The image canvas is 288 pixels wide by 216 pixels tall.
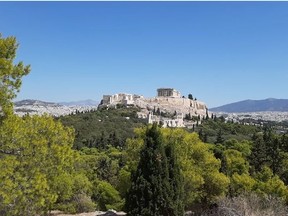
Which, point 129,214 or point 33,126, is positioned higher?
point 33,126

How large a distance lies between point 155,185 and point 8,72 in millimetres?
7499

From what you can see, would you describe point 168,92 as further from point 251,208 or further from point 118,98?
point 251,208

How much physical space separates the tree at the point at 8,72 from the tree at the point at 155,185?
6.56m

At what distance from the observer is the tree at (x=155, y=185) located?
1422cm

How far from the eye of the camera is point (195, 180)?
64.3 ft

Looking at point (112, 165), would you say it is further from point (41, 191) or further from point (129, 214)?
point (41, 191)

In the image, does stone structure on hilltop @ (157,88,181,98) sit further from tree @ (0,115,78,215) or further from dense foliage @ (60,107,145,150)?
tree @ (0,115,78,215)

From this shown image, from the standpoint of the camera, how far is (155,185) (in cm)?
1431

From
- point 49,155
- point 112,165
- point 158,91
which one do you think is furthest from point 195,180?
point 158,91

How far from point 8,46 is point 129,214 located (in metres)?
8.25

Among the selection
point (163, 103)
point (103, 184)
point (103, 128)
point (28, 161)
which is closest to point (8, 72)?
point (28, 161)

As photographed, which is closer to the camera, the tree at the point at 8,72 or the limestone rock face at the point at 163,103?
the tree at the point at 8,72

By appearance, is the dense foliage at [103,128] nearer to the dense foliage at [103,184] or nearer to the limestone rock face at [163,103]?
the limestone rock face at [163,103]

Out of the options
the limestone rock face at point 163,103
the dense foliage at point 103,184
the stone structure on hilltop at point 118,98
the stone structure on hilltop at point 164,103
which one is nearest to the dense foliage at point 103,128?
the stone structure on hilltop at point 164,103
